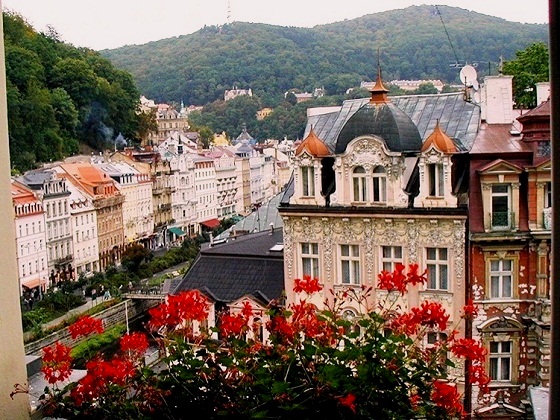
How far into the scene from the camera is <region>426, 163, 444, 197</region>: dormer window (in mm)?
8453

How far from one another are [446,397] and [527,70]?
1509cm

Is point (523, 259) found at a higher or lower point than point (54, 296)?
higher

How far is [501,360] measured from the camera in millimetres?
8281

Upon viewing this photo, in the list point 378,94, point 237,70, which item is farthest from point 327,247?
point 237,70

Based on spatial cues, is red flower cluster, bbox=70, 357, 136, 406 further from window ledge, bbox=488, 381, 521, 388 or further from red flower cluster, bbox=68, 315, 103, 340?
window ledge, bbox=488, 381, 521, 388

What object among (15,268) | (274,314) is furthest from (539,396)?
(15,268)

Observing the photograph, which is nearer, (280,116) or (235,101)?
(280,116)

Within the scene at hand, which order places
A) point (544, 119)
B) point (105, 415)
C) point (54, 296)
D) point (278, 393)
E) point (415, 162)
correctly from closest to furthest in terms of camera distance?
point (278, 393) < point (105, 415) < point (544, 119) < point (415, 162) < point (54, 296)

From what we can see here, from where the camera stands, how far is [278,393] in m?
2.30

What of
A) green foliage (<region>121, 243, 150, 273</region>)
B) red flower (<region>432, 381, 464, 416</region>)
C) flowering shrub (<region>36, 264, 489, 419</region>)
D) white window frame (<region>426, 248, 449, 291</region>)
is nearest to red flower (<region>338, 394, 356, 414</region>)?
flowering shrub (<region>36, 264, 489, 419</region>)

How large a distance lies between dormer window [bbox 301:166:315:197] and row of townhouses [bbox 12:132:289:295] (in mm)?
13808

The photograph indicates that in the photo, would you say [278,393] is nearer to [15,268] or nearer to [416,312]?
[416,312]

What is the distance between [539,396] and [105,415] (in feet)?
3.98

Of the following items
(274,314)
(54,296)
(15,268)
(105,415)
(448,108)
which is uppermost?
(448,108)
